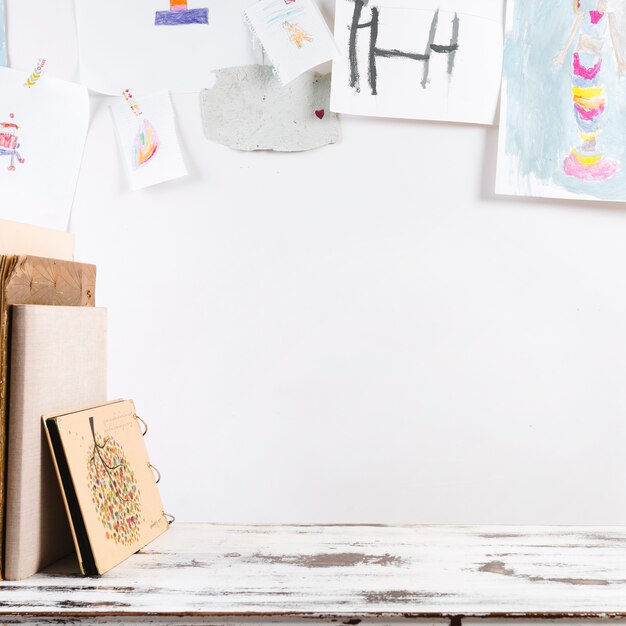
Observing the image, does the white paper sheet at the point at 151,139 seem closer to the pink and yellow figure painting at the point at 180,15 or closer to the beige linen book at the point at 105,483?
→ the pink and yellow figure painting at the point at 180,15

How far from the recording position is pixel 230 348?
50.8 inches

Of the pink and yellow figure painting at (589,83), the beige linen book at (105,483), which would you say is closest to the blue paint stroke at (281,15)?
the pink and yellow figure painting at (589,83)

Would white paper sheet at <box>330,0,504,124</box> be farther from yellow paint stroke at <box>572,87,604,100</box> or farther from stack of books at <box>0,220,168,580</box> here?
stack of books at <box>0,220,168,580</box>

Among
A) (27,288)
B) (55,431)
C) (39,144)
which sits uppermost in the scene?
(39,144)

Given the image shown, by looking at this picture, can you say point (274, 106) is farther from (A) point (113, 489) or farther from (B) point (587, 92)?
(A) point (113, 489)

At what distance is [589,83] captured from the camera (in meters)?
1.26

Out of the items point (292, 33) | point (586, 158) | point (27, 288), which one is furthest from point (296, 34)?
point (27, 288)

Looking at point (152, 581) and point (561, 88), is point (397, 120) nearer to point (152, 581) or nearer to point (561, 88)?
point (561, 88)

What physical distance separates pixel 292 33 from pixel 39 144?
→ 468mm

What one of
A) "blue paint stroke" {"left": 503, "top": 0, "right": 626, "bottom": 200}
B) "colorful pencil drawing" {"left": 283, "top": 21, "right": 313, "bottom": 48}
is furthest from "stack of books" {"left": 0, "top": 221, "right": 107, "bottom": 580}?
"blue paint stroke" {"left": 503, "top": 0, "right": 626, "bottom": 200}

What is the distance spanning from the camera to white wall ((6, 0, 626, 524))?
128cm

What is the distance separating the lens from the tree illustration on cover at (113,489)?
2.80ft

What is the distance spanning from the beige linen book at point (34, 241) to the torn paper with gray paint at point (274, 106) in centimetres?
40

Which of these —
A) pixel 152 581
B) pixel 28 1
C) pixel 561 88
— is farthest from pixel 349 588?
pixel 28 1
